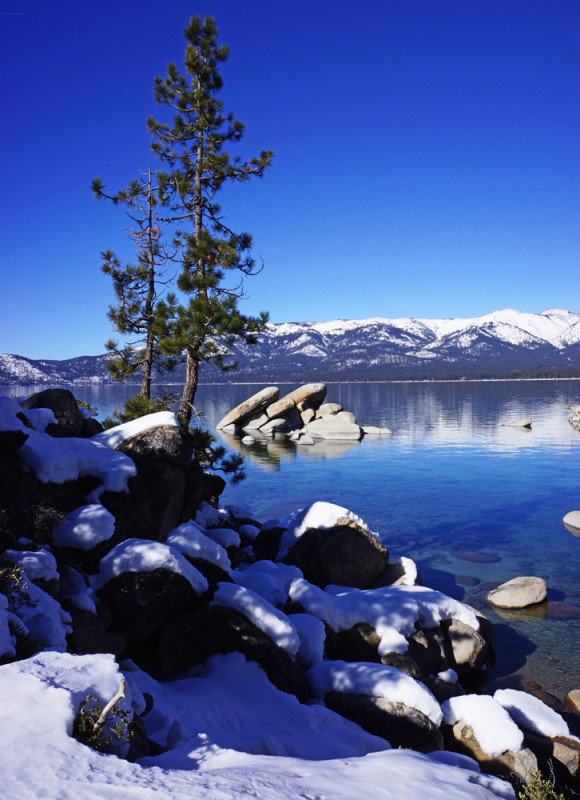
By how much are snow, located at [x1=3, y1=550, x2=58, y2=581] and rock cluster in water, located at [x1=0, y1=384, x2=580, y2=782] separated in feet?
0.05

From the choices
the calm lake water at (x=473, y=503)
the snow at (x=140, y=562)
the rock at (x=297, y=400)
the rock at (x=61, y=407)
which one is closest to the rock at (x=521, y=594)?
the calm lake water at (x=473, y=503)

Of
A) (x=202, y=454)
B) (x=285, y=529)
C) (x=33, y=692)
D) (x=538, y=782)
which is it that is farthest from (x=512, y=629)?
(x=33, y=692)

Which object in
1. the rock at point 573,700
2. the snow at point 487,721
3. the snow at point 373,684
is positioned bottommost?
the rock at point 573,700

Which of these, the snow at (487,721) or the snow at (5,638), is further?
the snow at (487,721)

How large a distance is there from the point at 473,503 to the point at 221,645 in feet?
66.1

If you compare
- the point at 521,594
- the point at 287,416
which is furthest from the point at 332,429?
the point at 521,594

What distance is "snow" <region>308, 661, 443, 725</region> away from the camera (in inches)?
319

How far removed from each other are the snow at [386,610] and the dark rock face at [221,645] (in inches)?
87.4

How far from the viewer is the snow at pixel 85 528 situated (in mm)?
9164

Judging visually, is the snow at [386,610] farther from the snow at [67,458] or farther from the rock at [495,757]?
the snow at [67,458]

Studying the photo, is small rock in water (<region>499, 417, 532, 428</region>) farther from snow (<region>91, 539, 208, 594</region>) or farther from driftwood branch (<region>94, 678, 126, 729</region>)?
driftwood branch (<region>94, 678, 126, 729</region>)

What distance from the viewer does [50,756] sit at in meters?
4.05

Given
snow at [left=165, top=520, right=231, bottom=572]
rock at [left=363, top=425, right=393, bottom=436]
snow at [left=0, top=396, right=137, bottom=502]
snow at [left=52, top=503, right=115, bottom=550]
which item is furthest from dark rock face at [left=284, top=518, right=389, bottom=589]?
rock at [left=363, top=425, right=393, bottom=436]

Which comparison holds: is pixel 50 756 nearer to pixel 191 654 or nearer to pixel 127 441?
pixel 191 654
